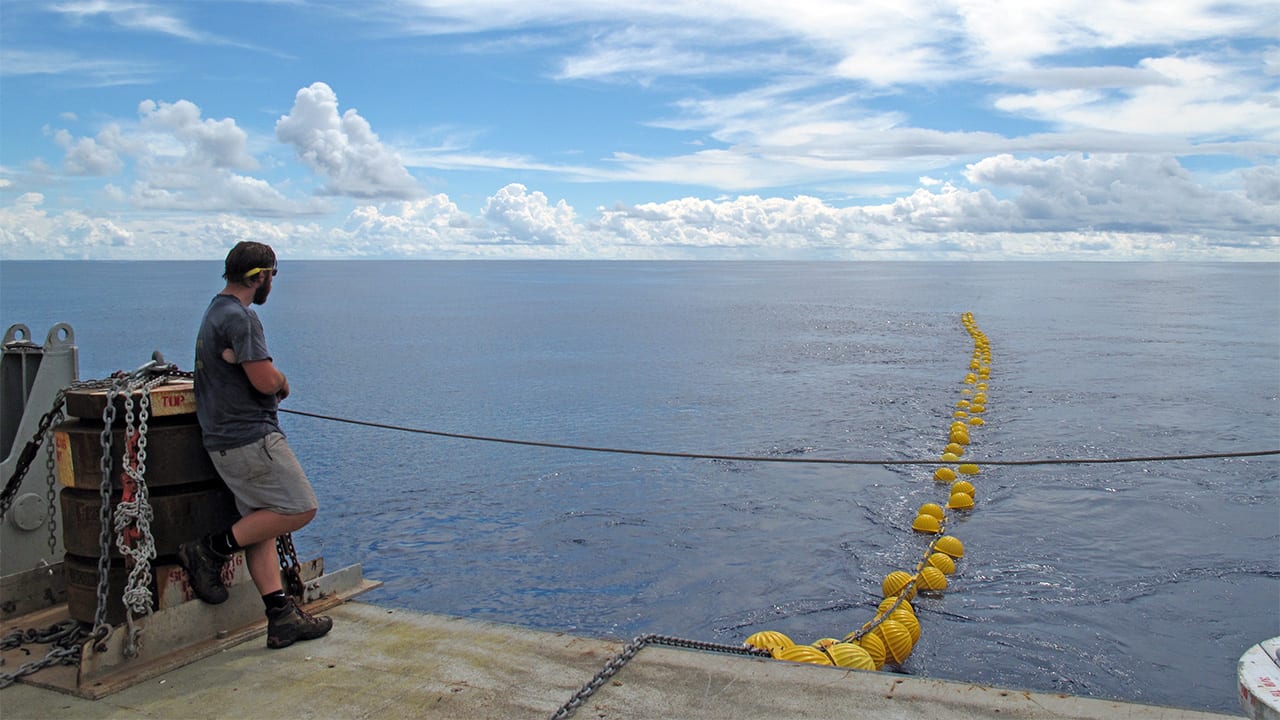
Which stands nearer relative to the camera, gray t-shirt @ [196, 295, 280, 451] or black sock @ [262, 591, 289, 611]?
gray t-shirt @ [196, 295, 280, 451]

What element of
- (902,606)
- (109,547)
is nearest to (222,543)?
(109,547)

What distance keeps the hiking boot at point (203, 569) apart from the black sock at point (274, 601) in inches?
10.2

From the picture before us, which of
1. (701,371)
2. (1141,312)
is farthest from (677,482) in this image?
(1141,312)

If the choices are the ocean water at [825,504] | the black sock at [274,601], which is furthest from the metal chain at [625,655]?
the ocean water at [825,504]

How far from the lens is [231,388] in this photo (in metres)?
4.80

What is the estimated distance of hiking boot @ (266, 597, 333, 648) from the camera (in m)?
4.95

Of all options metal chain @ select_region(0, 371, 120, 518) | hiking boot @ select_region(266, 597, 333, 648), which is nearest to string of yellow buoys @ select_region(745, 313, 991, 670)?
hiking boot @ select_region(266, 597, 333, 648)

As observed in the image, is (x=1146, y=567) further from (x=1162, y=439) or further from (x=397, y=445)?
(x=397, y=445)

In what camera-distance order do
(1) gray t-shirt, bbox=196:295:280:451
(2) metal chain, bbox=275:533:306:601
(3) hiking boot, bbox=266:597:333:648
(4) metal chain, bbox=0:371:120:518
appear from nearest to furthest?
(1) gray t-shirt, bbox=196:295:280:451
(3) hiking boot, bbox=266:597:333:648
(4) metal chain, bbox=0:371:120:518
(2) metal chain, bbox=275:533:306:601

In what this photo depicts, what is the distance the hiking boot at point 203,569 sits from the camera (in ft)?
16.1

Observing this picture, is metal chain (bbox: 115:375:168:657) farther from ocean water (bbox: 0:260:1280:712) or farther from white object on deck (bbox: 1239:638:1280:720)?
ocean water (bbox: 0:260:1280:712)

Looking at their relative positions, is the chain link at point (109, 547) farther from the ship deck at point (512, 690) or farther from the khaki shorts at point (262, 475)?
the khaki shorts at point (262, 475)

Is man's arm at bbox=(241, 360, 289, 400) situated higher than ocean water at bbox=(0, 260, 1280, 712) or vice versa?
man's arm at bbox=(241, 360, 289, 400)

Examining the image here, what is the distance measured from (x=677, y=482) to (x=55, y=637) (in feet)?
33.7
